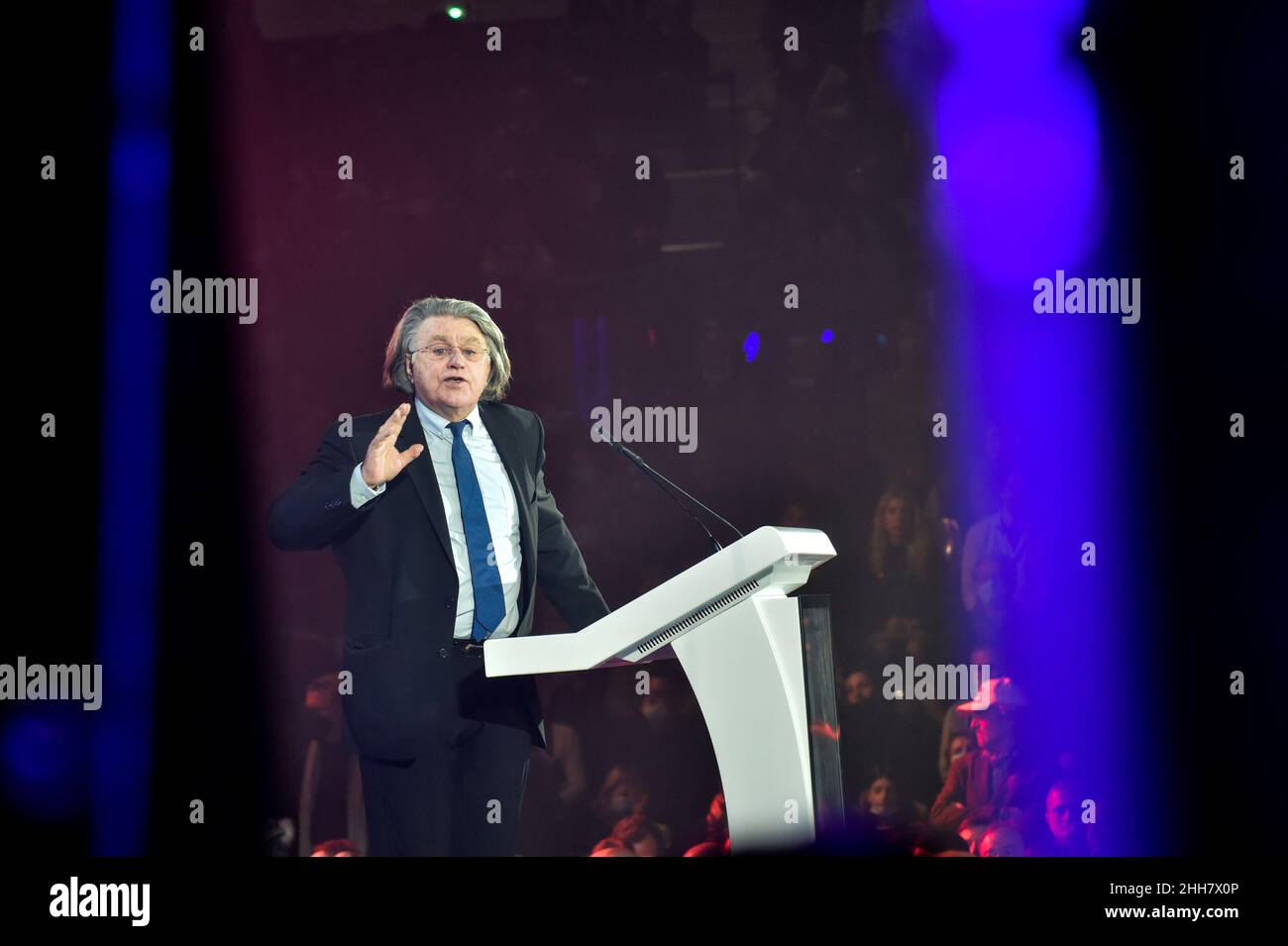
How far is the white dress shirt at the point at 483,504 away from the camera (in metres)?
3.71

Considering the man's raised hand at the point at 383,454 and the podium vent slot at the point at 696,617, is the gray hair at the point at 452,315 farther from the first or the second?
the podium vent slot at the point at 696,617

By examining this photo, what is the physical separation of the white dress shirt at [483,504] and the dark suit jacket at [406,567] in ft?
0.07

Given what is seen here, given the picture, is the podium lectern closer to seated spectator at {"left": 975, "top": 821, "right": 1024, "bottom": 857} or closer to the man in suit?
the man in suit

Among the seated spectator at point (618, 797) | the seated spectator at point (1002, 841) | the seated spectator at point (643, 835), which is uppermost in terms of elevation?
the seated spectator at point (618, 797)

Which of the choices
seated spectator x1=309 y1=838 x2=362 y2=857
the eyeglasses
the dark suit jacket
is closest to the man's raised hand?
the dark suit jacket

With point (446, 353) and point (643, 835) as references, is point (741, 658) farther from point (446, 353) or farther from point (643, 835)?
point (446, 353)

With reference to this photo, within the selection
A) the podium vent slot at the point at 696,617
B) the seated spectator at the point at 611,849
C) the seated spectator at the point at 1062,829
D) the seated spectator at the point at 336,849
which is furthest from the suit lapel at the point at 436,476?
the seated spectator at the point at 1062,829

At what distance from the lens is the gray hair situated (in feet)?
13.0

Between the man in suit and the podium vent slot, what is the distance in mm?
912

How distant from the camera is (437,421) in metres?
3.84

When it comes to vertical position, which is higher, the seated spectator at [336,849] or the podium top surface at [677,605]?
the podium top surface at [677,605]

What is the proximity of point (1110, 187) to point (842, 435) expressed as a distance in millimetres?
1133

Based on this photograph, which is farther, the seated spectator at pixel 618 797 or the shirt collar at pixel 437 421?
the seated spectator at pixel 618 797
